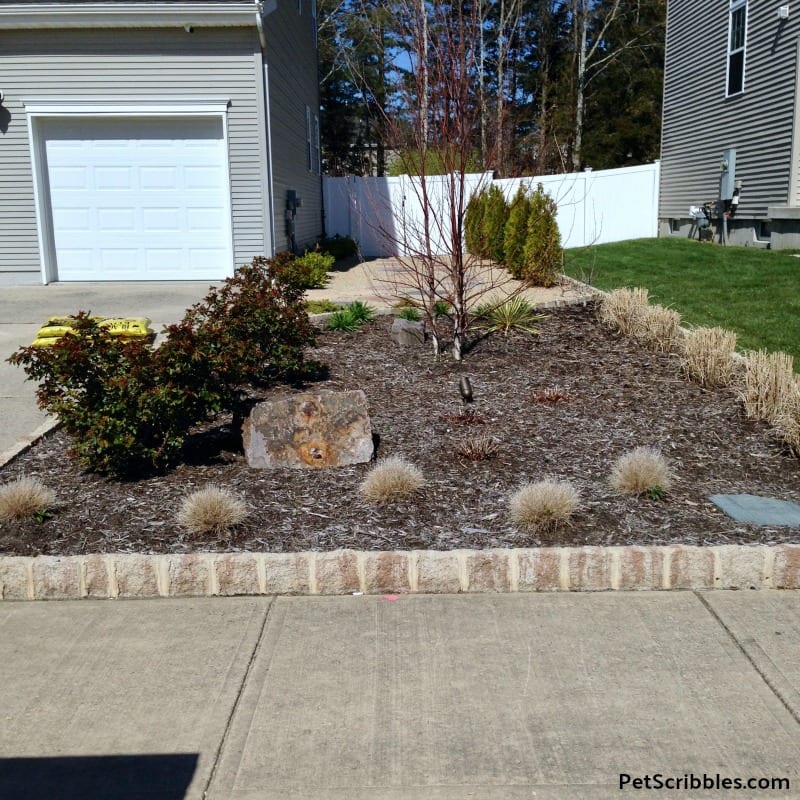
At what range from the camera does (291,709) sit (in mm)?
3029

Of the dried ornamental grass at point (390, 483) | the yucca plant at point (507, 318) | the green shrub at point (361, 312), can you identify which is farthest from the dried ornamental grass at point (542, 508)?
the green shrub at point (361, 312)

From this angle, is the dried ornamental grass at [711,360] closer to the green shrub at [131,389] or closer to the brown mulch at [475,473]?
the brown mulch at [475,473]

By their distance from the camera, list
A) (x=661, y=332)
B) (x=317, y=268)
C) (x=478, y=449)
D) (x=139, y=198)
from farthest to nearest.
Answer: (x=317, y=268) < (x=139, y=198) < (x=661, y=332) < (x=478, y=449)

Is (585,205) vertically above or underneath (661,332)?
above

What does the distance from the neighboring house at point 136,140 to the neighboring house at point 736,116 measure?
9.18 m

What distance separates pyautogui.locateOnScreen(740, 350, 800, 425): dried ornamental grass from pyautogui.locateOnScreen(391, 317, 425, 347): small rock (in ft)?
10.3

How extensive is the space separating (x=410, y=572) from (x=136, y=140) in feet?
35.3

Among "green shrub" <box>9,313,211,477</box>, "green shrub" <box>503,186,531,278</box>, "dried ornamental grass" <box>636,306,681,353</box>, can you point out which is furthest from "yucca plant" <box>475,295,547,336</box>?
"green shrub" <box>9,313,211,477</box>

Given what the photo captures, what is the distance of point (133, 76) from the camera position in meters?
12.5

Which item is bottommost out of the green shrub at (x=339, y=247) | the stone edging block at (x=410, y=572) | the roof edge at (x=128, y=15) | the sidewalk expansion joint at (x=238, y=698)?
the sidewalk expansion joint at (x=238, y=698)

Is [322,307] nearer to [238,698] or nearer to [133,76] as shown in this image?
[133,76]

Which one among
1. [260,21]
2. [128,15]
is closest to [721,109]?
[260,21]

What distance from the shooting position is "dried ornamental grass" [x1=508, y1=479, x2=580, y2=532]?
427 cm

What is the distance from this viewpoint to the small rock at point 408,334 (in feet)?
27.3
